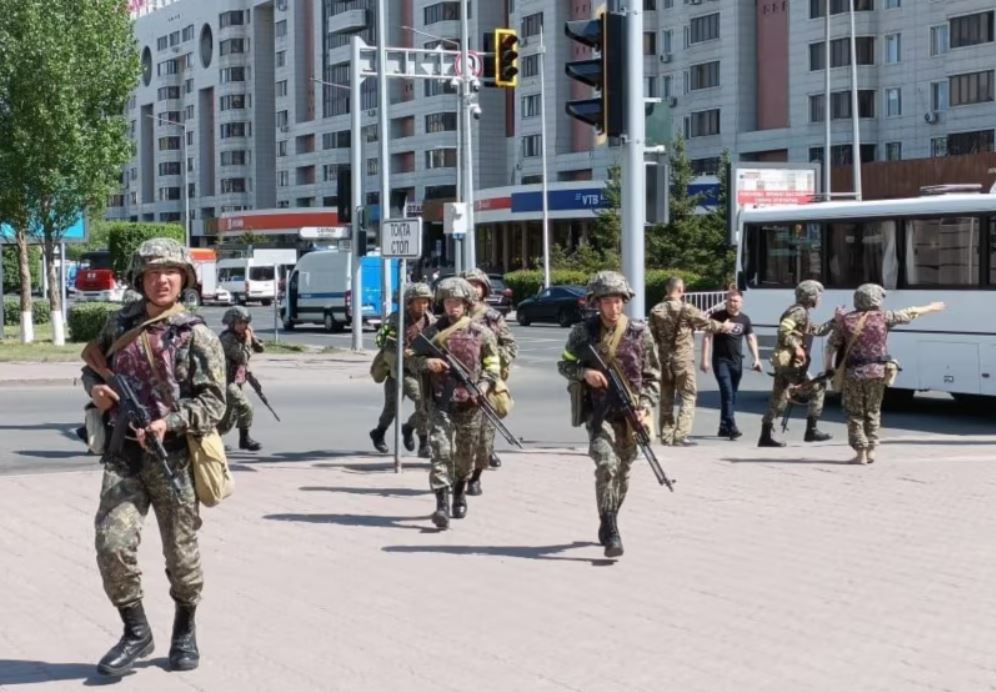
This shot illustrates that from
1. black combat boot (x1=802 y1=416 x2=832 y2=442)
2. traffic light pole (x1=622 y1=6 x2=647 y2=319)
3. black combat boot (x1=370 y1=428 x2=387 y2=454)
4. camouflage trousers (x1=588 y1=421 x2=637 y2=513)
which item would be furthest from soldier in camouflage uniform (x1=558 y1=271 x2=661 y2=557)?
black combat boot (x1=802 y1=416 x2=832 y2=442)

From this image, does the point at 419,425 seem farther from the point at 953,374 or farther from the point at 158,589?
the point at 953,374

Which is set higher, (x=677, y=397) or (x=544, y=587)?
(x=677, y=397)

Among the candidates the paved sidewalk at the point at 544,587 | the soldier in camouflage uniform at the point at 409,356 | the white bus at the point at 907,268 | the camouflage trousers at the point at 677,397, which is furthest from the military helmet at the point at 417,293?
the white bus at the point at 907,268

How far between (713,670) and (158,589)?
331 centimetres

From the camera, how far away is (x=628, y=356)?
9.18 metres

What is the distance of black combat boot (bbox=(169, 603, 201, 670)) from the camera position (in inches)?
259

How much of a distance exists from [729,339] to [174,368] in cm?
1101

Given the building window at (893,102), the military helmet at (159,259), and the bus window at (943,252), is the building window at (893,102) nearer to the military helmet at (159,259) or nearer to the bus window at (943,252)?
the bus window at (943,252)

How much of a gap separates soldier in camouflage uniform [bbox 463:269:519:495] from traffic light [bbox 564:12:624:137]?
1847 mm

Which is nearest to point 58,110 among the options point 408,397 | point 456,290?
point 408,397

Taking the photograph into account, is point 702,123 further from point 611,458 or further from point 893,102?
point 611,458

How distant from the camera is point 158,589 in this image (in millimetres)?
8414

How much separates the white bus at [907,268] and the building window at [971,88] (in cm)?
3632

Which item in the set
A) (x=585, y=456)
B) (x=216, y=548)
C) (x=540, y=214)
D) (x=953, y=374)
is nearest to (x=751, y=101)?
(x=540, y=214)
